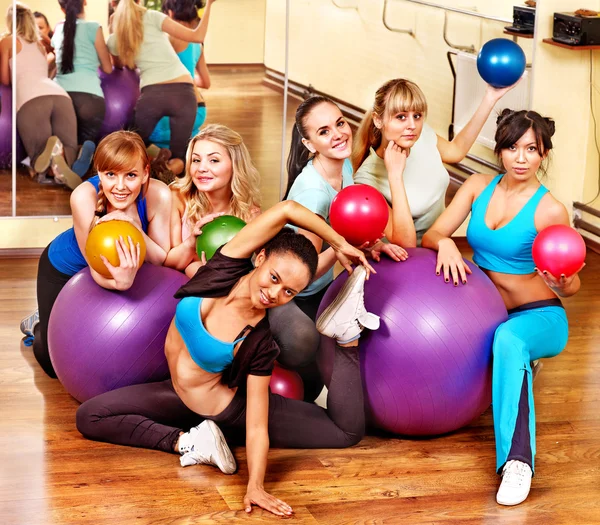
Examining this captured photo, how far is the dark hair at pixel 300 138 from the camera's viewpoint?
3047 millimetres

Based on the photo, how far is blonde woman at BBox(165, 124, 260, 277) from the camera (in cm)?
313

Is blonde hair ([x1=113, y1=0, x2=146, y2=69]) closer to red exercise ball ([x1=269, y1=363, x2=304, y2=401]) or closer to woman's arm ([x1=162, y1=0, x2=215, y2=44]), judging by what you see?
woman's arm ([x1=162, y1=0, x2=215, y2=44])

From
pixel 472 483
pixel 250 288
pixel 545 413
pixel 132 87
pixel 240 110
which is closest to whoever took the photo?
pixel 250 288

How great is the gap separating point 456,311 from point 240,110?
2513 millimetres

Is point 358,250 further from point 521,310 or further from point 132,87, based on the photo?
point 132,87

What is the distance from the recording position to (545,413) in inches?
126

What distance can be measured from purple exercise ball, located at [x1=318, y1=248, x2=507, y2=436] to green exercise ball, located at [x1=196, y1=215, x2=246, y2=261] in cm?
39

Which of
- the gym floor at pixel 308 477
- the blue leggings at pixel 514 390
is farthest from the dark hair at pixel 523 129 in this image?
the gym floor at pixel 308 477

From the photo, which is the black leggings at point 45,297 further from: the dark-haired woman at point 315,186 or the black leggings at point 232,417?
the dark-haired woman at point 315,186

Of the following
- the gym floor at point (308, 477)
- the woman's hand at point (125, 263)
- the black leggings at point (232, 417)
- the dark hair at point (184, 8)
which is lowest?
the gym floor at point (308, 477)

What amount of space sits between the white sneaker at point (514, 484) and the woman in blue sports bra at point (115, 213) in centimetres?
124

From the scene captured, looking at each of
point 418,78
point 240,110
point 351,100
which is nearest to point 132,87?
point 240,110

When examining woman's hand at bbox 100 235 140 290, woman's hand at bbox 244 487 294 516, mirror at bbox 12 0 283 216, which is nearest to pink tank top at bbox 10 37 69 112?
mirror at bbox 12 0 283 216

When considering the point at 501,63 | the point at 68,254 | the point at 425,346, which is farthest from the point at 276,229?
the point at 501,63
